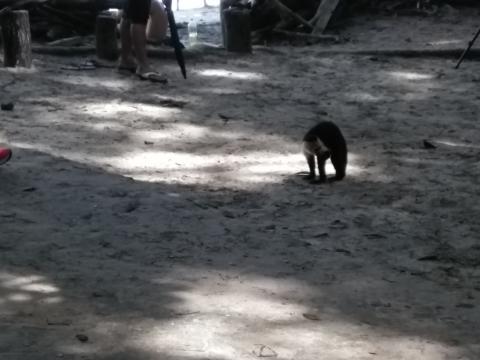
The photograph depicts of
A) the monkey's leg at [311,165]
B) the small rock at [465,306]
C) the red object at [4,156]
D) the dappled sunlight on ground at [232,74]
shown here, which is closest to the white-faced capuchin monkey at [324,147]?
Answer: the monkey's leg at [311,165]

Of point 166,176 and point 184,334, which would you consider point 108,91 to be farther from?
point 184,334

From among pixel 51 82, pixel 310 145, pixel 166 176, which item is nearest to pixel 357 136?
pixel 310 145

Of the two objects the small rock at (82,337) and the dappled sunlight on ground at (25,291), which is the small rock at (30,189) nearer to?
the dappled sunlight on ground at (25,291)

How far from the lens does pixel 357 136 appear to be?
917 cm

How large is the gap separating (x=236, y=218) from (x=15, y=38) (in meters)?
5.66

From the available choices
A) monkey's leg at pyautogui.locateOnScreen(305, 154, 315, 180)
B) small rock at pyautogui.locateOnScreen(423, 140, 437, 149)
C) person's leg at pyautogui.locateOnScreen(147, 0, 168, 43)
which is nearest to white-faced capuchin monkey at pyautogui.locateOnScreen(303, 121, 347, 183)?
monkey's leg at pyautogui.locateOnScreen(305, 154, 315, 180)

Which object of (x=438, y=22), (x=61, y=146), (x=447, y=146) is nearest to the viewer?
(x=61, y=146)

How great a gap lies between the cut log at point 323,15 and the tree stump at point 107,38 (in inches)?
143

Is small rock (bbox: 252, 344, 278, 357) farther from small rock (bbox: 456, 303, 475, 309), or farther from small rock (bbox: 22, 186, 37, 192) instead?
small rock (bbox: 22, 186, 37, 192)

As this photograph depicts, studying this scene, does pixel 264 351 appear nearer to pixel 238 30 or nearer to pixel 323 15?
pixel 238 30

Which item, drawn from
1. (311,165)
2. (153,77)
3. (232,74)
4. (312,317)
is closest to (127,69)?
(153,77)

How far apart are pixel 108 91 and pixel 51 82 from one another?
2.47 feet

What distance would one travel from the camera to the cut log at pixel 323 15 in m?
14.4

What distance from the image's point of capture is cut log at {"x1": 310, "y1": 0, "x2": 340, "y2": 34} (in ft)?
47.4
